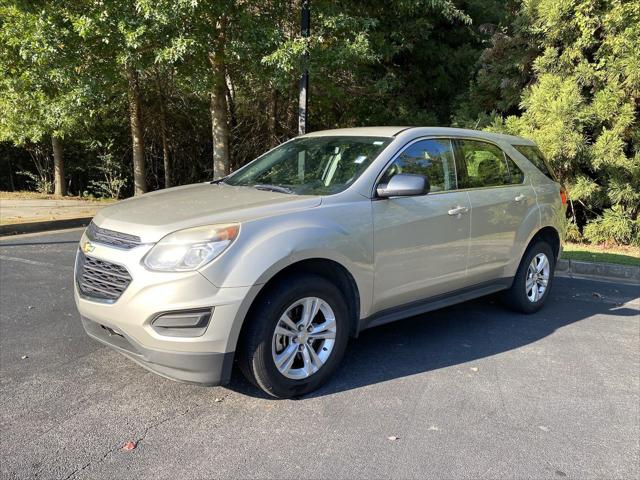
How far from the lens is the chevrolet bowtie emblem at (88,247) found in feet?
11.2

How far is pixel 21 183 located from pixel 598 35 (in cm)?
1607

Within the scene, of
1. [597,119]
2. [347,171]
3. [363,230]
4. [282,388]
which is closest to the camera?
[282,388]

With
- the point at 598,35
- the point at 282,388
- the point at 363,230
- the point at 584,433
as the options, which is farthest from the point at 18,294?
the point at 598,35

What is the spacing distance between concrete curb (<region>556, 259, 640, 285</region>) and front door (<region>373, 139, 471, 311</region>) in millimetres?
3833

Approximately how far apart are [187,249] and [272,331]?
0.72 meters

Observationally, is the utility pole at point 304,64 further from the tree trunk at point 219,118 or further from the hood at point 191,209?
the hood at point 191,209

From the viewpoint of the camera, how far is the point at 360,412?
3.36 metres

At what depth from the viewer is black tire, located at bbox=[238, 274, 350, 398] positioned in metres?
3.22

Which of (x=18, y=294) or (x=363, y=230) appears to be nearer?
(x=363, y=230)

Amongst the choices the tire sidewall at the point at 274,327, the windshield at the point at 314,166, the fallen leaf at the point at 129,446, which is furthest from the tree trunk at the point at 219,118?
the fallen leaf at the point at 129,446

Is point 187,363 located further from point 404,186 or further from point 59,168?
point 59,168

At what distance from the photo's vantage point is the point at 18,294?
5496 mm

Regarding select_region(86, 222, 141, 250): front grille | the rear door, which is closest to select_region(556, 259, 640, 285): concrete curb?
the rear door

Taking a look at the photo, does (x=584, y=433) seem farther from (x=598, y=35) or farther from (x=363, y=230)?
(x=598, y=35)
